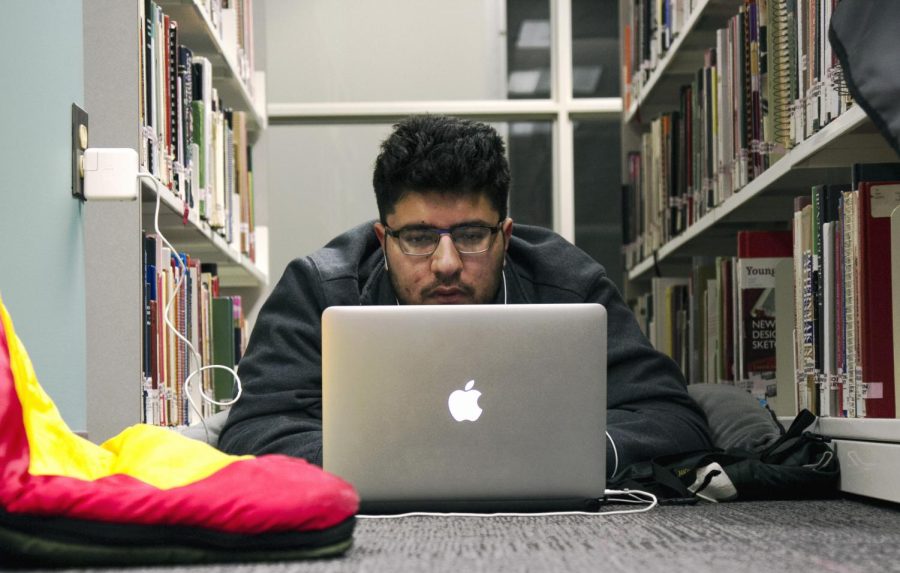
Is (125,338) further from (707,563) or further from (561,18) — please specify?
(561,18)

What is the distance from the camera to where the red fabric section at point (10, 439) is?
1.05m

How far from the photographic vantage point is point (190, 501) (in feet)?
3.42

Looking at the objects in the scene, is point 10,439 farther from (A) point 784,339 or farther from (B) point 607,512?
(A) point 784,339

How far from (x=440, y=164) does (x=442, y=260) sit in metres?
0.17

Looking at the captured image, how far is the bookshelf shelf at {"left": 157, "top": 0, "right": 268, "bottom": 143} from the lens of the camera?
9.29 ft

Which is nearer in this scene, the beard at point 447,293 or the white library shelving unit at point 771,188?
the white library shelving unit at point 771,188

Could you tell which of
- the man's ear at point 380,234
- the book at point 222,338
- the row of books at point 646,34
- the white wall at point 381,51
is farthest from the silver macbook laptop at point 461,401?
the white wall at point 381,51

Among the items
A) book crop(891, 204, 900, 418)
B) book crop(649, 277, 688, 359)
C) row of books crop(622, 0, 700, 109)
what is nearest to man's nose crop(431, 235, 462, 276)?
book crop(891, 204, 900, 418)

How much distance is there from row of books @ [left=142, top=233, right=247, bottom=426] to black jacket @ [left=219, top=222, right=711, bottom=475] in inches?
9.2

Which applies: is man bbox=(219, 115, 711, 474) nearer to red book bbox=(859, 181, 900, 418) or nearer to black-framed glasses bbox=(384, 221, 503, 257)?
black-framed glasses bbox=(384, 221, 503, 257)

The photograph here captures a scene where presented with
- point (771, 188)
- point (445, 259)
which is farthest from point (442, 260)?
point (771, 188)

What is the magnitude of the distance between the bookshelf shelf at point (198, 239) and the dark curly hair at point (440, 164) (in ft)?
1.56

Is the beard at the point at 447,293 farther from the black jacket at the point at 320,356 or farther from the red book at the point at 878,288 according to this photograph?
the red book at the point at 878,288

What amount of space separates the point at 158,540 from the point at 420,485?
0.43 metres
